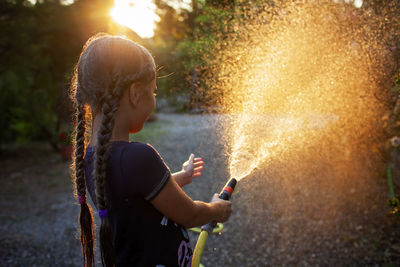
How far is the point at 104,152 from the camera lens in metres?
1.25

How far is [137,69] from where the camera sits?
130 centimetres

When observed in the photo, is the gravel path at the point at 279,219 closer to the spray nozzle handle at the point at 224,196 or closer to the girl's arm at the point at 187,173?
the girl's arm at the point at 187,173

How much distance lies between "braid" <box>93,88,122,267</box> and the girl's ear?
6 centimetres

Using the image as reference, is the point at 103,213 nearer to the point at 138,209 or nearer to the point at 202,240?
the point at 138,209

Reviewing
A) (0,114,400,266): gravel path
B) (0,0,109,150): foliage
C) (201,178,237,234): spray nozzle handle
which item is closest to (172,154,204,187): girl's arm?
(201,178,237,234): spray nozzle handle

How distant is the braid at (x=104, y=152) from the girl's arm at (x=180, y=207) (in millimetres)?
214

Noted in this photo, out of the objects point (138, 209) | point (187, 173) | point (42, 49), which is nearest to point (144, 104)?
point (138, 209)

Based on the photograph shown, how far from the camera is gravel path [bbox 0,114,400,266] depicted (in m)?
3.29

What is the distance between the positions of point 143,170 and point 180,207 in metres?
0.23

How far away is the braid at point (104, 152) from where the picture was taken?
4.05 feet

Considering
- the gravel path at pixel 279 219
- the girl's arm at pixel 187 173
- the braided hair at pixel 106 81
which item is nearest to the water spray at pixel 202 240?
the girl's arm at pixel 187 173

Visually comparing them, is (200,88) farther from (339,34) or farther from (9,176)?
(9,176)

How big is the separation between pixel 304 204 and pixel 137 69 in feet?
12.2

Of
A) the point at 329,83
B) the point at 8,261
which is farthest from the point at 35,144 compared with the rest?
the point at 329,83
